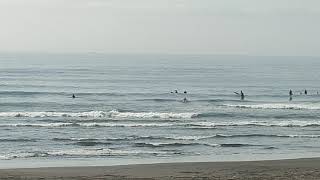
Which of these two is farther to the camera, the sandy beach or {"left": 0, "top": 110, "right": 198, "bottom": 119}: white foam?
{"left": 0, "top": 110, "right": 198, "bottom": 119}: white foam

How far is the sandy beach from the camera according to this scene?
1884 cm

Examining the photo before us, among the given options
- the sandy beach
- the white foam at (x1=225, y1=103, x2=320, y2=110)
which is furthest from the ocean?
the sandy beach

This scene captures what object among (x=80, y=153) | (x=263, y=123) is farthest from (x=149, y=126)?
(x=80, y=153)

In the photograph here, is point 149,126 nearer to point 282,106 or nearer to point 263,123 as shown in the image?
point 263,123

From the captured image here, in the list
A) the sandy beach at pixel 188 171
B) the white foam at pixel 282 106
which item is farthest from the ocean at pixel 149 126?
the sandy beach at pixel 188 171

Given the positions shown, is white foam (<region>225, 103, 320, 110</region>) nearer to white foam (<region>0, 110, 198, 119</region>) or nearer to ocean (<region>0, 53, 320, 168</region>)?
ocean (<region>0, 53, 320, 168</region>)

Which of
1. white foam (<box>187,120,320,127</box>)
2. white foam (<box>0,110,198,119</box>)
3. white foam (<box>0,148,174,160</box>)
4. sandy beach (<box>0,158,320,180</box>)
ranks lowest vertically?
sandy beach (<box>0,158,320,180</box>)

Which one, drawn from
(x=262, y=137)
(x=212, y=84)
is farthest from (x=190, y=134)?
(x=212, y=84)

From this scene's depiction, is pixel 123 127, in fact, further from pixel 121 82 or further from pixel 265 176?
pixel 121 82

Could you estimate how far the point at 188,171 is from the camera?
66.8 feet

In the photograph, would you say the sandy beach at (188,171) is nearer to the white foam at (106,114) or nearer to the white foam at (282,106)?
the white foam at (106,114)

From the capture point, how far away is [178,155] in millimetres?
25125

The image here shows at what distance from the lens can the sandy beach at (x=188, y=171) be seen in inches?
742

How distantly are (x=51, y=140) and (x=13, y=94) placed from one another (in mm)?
29033
